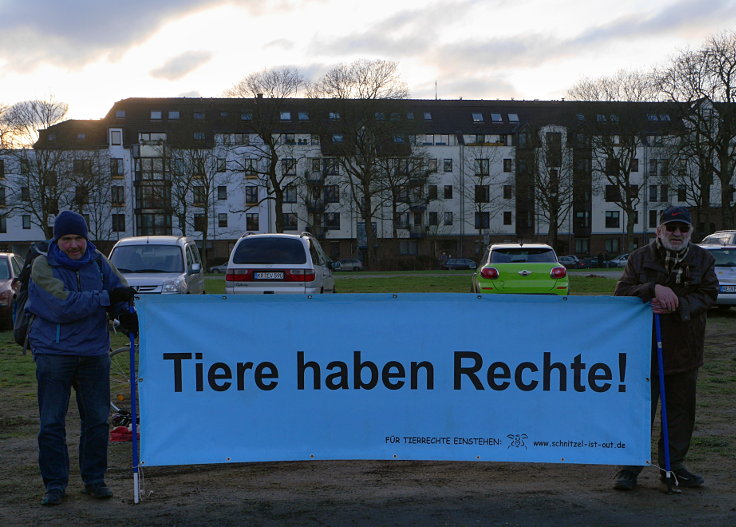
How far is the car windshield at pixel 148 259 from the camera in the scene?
59.3 ft

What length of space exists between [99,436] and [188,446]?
604 mm

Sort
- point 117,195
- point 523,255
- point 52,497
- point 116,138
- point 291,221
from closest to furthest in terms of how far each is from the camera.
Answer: point 52,497 → point 523,255 → point 117,195 → point 291,221 → point 116,138

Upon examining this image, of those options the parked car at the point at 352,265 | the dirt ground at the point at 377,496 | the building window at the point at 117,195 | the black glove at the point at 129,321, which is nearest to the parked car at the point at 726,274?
the dirt ground at the point at 377,496

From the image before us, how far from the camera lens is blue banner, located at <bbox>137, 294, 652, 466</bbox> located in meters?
5.36

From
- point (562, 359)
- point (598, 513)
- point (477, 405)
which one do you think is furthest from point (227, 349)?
point (598, 513)

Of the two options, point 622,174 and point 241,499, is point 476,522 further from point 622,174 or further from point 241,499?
point 622,174

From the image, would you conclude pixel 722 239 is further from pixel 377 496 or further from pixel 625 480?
pixel 377 496

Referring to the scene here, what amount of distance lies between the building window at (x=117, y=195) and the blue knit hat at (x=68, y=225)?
6825cm

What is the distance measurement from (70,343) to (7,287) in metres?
13.3

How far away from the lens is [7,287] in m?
17.2

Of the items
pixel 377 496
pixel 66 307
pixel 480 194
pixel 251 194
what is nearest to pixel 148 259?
pixel 66 307

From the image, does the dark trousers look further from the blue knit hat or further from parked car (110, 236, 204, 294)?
parked car (110, 236, 204, 294)

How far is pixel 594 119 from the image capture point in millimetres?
59000

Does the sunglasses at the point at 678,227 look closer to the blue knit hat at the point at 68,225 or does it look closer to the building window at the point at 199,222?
the blue knit hat at the point at 68,225
